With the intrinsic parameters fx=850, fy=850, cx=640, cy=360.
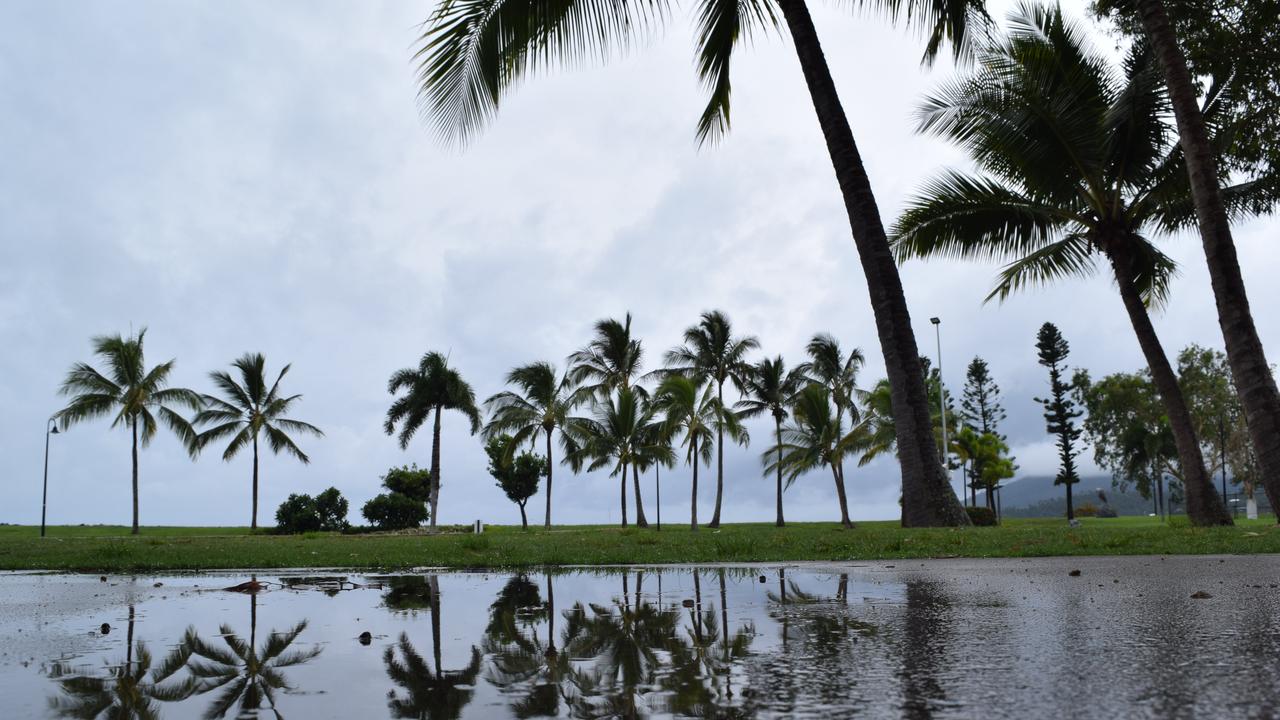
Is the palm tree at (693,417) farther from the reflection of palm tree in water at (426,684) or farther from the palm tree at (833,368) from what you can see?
the reflection of palm tree in water at (426,684)

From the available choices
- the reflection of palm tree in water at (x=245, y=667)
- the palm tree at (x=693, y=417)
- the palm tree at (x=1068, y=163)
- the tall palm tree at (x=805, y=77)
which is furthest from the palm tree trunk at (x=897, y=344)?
the palm tree at (x=693, y=417)

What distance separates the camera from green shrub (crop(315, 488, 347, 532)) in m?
41.8

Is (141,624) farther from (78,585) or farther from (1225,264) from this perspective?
(1225,264)

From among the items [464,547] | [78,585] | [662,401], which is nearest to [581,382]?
[662,401]

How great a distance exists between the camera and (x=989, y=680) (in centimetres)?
198

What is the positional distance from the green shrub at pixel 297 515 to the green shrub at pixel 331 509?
0.28 meters

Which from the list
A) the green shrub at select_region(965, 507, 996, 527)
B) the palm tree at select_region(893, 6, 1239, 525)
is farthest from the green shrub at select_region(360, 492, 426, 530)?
the palm tree at select_region(893, 6, 1239, 525)

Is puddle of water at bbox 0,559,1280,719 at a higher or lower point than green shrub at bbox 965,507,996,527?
higher

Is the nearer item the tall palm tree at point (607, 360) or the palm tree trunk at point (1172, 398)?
the palm tree trunk at point (1172, 398)

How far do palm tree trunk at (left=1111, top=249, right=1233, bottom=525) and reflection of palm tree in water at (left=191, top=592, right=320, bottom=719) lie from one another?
1557 cm

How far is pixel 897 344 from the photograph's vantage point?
10.2 meters

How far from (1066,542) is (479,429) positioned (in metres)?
37.7

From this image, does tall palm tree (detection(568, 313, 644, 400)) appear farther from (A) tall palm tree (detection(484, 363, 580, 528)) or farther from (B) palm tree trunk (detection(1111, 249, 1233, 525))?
(B) palm tree trunk (detection(1111, 249, 1233, 525))

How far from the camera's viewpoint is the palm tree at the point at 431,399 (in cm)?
4300
